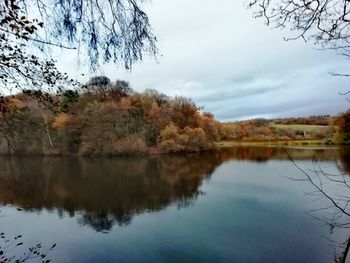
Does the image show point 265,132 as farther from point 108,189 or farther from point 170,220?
point 170,220

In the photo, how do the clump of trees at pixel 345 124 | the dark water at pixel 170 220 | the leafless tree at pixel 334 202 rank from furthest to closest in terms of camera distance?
the dark water at pixel 170 220 → the clump of trees at pixel 345 124 → the leafless tree at pixel 334 202

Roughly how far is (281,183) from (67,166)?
15.7m

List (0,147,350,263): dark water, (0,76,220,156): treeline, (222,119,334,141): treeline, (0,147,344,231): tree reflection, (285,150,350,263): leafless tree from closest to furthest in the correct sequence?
1. (285,150,350,263): leafless tree
2. (0,147,350,263): dark water
3. (0,147,344,231): tree reflection
4. (0,76,220,156): treeline
5. (222,119,334,141): treeline

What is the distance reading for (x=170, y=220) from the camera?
10.6 metres

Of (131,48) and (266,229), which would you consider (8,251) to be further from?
(131,48)

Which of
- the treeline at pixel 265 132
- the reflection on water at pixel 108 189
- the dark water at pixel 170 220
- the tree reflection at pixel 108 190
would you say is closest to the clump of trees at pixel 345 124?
the dark water at pixel 170 220

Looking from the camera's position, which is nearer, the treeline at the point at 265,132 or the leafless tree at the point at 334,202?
the leafless tree at the point at 334,202

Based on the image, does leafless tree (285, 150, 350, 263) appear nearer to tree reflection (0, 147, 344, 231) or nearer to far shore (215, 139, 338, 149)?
tree reflection (0, 147, 344, 231)

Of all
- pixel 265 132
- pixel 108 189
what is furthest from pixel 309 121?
pixel 108 189

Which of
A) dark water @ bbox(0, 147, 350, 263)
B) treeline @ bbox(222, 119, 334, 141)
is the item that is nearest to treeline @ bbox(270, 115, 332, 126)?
treeline @ bbox(222, 119, 334, 141)

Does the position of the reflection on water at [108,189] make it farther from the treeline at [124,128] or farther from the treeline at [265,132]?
the treeline at [265,132]

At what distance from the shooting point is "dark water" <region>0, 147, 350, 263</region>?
7.95 m

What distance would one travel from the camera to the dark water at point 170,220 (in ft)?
26.1

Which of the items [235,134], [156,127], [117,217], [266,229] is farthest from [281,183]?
[235,134]
